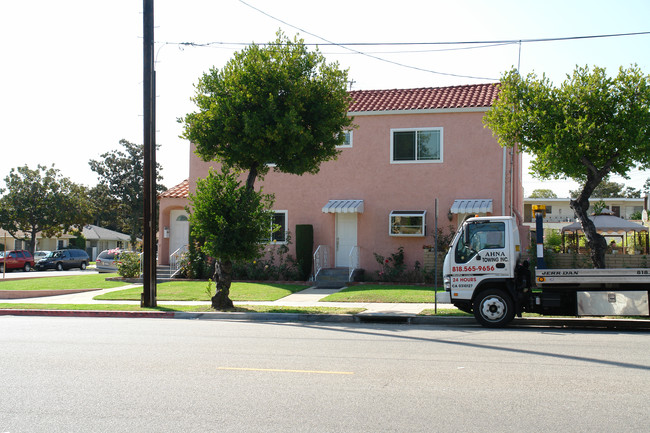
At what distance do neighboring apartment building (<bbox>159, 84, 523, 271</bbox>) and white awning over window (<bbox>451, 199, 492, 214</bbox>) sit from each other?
3cm

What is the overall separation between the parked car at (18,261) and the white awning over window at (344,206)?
2703 cm

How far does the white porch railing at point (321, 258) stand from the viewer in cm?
2212

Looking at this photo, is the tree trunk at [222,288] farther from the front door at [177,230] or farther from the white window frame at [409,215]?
the front door at [177,230]

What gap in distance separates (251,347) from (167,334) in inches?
96.3

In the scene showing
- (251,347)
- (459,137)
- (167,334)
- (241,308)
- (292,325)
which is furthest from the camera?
(459,137)

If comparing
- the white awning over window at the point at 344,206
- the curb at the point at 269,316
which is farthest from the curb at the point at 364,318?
the white awning over window at the point at 344,206

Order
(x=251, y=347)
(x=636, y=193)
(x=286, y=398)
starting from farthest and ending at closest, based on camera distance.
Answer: (x=636, y=193) → (x=251, y=347) → (x=286, y=398)

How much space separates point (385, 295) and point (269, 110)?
629 centimetres

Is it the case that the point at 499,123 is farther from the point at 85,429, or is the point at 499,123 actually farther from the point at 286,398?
the point at 85,429

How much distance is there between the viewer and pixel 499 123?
52.6 ft

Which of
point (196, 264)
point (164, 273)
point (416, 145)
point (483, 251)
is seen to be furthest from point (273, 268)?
point (483, 251)

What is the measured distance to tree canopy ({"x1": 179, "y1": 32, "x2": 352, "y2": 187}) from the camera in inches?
594

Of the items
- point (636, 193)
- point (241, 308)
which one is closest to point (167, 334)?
point (241, 308)

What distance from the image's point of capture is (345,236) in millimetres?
22891
